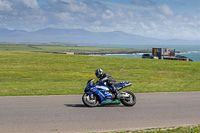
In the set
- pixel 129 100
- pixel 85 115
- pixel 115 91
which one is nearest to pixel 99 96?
pixel 115 91

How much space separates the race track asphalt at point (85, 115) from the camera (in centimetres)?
887

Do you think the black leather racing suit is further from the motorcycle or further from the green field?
the green field

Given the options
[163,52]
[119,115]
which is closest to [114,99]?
[119,115]

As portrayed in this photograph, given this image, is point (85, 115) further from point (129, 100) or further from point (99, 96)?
point (129, 100)

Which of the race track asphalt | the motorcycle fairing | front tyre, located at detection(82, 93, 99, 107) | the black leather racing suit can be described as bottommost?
the race track asphalt

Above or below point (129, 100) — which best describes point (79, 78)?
below

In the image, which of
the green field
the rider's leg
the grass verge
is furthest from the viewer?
the green field

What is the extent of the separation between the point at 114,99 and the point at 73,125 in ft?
11.1

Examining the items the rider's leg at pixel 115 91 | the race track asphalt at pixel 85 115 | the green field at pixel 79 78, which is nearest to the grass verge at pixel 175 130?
the race track asphalt at pixel 85 115

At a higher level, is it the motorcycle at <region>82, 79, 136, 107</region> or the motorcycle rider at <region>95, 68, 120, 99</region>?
the motorcycle rider at <region>95, 68, 120, 99</region>

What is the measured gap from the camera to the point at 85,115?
10.5 metres

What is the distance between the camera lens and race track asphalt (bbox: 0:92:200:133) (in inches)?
349

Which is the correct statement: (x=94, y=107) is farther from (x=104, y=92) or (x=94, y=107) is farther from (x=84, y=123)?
(x=84, y=123)

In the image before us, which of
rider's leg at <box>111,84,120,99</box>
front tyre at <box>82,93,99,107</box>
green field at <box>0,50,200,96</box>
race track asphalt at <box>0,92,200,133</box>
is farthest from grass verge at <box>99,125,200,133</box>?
green field at <box>0,50,200,96</box>
